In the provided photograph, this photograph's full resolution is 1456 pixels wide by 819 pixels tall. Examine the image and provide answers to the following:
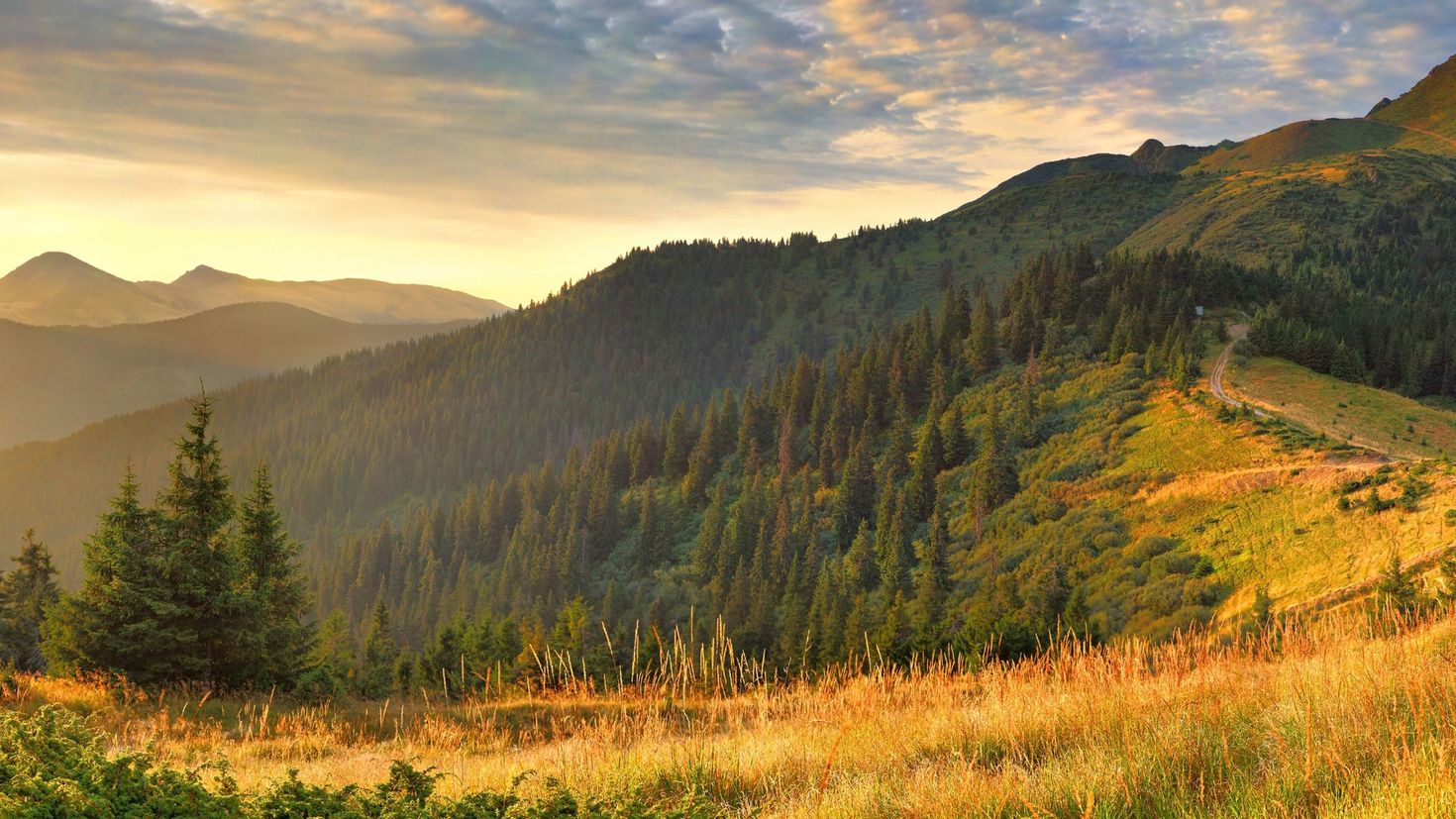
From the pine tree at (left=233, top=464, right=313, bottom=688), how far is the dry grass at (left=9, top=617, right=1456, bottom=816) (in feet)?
56.1

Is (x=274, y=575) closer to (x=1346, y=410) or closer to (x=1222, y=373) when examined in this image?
(x=1346, y=410)

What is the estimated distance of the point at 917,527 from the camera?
75375 millimetres

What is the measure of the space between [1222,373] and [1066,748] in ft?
218

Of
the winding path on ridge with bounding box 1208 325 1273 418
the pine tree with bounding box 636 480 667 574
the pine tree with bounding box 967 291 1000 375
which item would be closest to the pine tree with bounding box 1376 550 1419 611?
the winding path on ridge with bounding box 1208 325 1273 418

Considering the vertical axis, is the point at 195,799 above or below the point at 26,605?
above

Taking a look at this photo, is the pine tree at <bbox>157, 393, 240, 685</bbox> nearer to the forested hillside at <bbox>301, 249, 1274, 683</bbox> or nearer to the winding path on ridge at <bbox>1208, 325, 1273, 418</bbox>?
the forested hillside at <bbox>301, 249, 1274, 683</bbox>

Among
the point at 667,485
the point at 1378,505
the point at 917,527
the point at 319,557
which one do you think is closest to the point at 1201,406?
the point at 1378,505

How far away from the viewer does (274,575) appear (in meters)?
31.6

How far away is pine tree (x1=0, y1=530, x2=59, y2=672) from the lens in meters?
47.8

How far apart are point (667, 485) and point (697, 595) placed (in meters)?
33.5

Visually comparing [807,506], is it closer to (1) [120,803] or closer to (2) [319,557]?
(1) [120,803]

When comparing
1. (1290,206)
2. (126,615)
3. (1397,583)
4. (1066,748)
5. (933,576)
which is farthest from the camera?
(1290,206)

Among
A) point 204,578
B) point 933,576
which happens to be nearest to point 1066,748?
point 204,578

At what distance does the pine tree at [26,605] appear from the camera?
157ft
